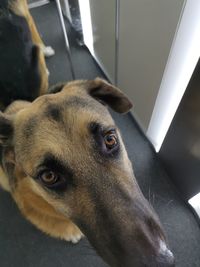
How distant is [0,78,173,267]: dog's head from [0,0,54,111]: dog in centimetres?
66

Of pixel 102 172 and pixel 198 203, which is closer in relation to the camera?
pixel 102 172

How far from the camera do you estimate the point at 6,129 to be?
117 centimetres

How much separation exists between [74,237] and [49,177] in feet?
2.88

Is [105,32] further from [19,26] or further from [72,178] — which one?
[72,178]

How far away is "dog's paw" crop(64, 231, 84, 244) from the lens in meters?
1.67

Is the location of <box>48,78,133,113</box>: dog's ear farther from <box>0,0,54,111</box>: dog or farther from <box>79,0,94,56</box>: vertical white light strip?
<box>79,0,94,56</box>: vertical white light strip

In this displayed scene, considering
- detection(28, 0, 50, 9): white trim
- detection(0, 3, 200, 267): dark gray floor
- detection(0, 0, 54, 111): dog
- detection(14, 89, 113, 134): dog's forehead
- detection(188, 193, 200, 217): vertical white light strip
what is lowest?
detection(0, 3, 200, 267): dark gray floor

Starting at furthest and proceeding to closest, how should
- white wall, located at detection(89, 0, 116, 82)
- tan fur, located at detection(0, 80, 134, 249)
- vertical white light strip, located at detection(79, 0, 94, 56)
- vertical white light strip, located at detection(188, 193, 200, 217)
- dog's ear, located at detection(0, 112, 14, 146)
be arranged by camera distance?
vertical white light strip, located at detection(79, 0, 94, 56) → white wall, located at detection(89, 0, 116, 82) → vertical white light strip, located at detection(188, 193, 200, 217) → dog's ear, located at detection(0, 112, 14, 146) → tan fur, located at detection(0, 80, 134, 249)

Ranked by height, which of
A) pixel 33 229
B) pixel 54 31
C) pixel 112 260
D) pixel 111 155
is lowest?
pixel 33 229

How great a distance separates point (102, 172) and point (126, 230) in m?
0.22

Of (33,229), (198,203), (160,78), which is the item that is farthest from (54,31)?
(198,203)

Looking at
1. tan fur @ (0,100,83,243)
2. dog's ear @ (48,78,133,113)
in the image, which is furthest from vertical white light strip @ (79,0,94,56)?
dog's ear @ (48,78,133,113)

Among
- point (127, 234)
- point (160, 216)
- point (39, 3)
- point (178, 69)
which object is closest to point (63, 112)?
point (127, 234)

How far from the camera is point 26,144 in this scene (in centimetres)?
106
